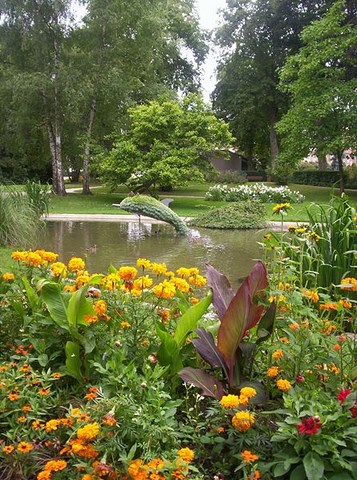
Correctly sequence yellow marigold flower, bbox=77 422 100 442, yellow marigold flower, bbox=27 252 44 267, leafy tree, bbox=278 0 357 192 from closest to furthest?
yellow marigold flower, bbox=77 422 100 442
yellow marigold flower, bbox=27 252 44 267
leafy tree, bbox=278 0 357 192

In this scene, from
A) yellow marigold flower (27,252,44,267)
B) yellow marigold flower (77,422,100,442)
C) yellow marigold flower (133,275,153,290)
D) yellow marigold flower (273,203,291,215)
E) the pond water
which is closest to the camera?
yellow marigold flower (77,422,100,442)

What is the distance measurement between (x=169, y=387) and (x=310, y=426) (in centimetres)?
70

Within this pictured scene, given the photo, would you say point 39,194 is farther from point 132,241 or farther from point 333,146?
point 333,146

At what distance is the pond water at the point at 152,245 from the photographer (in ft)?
23.7

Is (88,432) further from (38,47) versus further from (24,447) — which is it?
(38,47)

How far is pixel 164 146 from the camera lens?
683 inches

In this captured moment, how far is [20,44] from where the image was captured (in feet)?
63.0

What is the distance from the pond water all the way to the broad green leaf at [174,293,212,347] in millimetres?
3803

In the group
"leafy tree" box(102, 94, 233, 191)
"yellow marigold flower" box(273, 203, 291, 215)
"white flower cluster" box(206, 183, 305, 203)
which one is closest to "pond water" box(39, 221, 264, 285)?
"yellow marigold flower" box(273, 203, 291, 215)

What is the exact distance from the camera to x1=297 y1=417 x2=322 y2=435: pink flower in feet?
4.45

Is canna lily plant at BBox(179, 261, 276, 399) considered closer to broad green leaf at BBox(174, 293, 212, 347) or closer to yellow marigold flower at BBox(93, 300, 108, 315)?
broad green leaf at BBox(174, 293, 212, 347)

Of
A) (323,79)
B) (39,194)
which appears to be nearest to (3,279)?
(39,194)

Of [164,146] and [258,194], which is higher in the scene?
[164,146]

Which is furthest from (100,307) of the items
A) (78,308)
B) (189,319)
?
(189,319)
